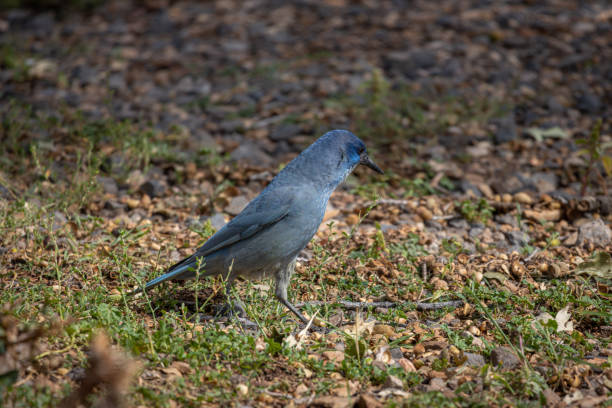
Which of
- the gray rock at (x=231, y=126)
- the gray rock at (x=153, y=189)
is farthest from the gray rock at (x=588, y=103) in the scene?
the gray rock at (x=153, y=189)

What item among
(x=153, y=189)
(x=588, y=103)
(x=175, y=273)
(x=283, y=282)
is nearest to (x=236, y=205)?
(x=153, y=189)

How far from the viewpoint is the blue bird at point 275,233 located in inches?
140

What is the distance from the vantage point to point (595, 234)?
4.50 meters

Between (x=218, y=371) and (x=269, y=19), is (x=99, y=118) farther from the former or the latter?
(x=218, y=371)

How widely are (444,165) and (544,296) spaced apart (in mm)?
2323

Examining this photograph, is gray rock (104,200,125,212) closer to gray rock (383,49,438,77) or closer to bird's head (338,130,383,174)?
bird's head (338,130,383,174)

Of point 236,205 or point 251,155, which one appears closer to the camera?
point 236,205

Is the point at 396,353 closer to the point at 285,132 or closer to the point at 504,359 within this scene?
the point at 504,359

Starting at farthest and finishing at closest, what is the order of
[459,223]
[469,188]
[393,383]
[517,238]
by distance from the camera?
[469,188] → [459,223] → [517,238] → [393,383]

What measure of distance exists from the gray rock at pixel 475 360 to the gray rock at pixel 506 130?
11.7 feet

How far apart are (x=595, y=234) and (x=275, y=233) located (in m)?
2.53

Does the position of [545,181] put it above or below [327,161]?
below

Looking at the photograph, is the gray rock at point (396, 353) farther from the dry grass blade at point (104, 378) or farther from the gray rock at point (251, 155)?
the gray rock at point (251, 155)

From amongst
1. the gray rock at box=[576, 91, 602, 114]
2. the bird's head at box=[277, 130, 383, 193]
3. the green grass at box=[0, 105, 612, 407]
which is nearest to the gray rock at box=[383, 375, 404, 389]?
the green grass at box=[0, 105, 612, 407]
